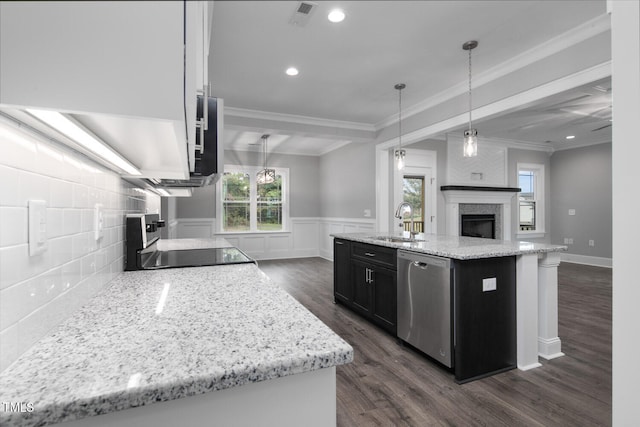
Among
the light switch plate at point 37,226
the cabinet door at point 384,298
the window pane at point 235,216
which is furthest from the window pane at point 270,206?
the light switch plate at point 37,226

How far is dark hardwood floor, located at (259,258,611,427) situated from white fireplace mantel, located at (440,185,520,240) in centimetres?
303

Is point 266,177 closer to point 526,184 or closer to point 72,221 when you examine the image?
point 72,221

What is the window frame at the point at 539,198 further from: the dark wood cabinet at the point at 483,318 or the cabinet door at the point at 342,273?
the dark wood cabinet at the point at 483,318

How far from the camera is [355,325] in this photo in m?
3.16

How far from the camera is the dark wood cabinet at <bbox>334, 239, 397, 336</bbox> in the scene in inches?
110

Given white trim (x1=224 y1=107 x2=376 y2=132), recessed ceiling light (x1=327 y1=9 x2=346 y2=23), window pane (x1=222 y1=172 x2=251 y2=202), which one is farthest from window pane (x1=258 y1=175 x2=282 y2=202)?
recessed ceiling light (x1=327 y1=9 x2=346 y2=23)

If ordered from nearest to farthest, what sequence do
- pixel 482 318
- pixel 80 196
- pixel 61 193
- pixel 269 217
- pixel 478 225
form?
pixel 61 193
pixel 80 196
pixel 482 318
pixel 478 225
pixel 269 217

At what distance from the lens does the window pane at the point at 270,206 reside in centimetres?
735

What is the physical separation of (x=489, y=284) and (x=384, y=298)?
97 cm

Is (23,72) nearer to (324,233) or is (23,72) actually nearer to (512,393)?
(512,393)

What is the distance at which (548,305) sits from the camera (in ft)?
7.88

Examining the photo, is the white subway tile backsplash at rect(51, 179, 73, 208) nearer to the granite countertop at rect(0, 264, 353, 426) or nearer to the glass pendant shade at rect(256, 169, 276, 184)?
the granite countertop at rect(0, 264, 353, 426)

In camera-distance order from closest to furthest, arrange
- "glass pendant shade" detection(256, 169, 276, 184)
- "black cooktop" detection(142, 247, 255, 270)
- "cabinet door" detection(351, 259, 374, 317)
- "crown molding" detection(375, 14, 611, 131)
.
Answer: "black cooktop" detection(142, 247, 255, 270)
"crown molding" detection(375, 14, 611, 131)
"cabinet door" detection(351, 259, 374, 317)
"glass pendant shade" detection(256, 169, 276, 184)

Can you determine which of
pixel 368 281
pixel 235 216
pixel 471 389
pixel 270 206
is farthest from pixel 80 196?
pixel 270 206
